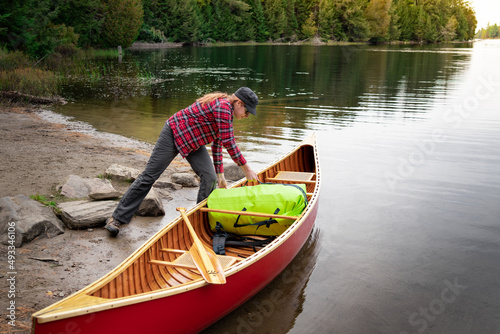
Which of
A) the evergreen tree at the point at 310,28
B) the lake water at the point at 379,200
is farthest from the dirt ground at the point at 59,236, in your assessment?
the evergreen tree at the point at 310,28

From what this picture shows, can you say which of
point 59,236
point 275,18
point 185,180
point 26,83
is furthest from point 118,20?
point 275,18

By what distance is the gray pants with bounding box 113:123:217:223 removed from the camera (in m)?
5.14

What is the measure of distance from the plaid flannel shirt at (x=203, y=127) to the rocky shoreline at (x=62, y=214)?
1.59 m

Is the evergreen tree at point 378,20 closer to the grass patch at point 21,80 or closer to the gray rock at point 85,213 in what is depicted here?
the grass patch at point 21,80

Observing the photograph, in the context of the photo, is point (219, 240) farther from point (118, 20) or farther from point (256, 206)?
point (118, 20)

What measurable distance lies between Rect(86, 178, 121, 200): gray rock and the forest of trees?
17.3m

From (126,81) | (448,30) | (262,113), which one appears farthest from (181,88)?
(448,30)

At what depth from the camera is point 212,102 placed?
4875 mm

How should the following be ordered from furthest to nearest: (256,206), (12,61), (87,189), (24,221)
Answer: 1. (12,61)
2. (87,189)
3. (256,206)
4. (24,221)

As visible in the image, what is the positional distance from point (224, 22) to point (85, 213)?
245 ft

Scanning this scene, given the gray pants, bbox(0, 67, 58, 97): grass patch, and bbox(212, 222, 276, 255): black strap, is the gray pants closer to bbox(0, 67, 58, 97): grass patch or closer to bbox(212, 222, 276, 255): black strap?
bbox(212, 222, 276, 255): black strap

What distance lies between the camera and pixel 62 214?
18.4 feet

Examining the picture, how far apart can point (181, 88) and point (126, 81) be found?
367 centimetres

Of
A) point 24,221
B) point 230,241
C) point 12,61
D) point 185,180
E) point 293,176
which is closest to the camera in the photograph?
point 24,221
